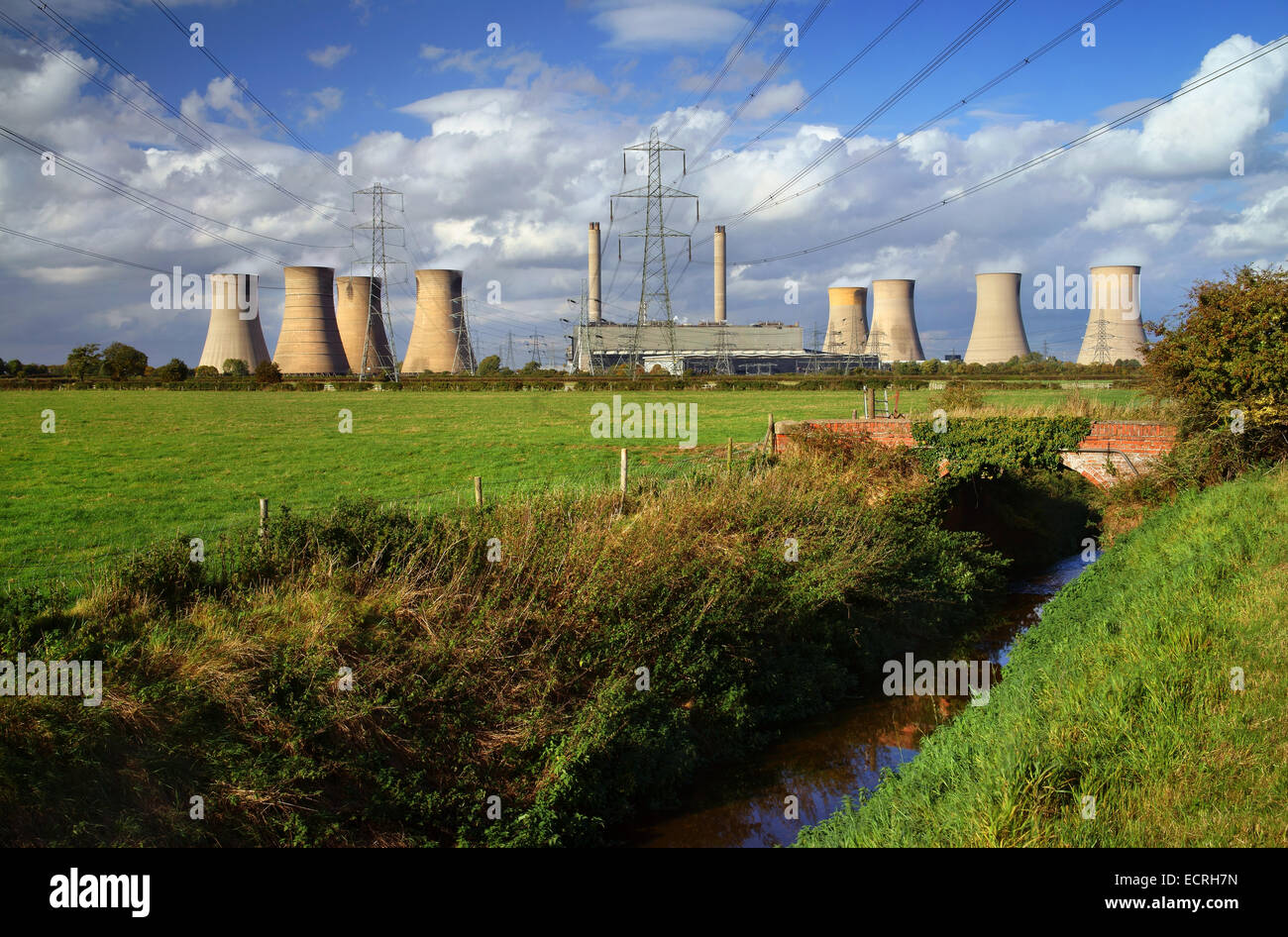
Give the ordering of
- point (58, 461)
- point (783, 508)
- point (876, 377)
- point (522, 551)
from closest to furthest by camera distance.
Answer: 1. point (522, 551)
2. point (783, 508)
3. point (58, 461)
4. point (876, 377)

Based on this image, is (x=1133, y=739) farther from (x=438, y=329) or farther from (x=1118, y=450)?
(x=438, y=329)

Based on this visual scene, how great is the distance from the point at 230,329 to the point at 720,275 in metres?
40.3

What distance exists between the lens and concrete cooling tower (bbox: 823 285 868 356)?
2686 inches

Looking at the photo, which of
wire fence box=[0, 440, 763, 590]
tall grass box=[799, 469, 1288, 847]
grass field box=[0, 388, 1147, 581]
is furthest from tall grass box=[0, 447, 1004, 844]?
grass field box=[0, 388, 1147, 581]

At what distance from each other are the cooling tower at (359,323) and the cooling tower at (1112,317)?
Answer: 158 ft

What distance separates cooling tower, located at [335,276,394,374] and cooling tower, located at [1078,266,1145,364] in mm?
48220

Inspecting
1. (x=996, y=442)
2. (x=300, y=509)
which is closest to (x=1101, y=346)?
(x=996, y=442)

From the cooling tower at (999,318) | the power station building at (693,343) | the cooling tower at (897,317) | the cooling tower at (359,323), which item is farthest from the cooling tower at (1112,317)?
the cooling tower at (359,323)

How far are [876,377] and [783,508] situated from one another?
48.3m

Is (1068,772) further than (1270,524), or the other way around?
(1270,524)
